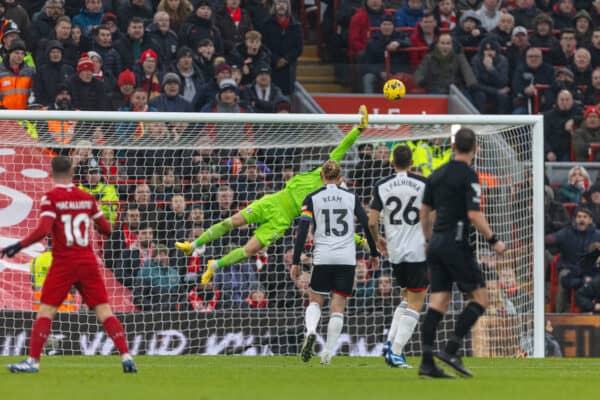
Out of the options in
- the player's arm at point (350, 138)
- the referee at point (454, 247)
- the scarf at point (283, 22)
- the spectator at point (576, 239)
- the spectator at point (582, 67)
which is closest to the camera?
the referee at point (454, 247)

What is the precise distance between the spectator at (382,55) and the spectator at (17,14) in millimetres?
5388

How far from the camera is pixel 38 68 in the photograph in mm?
18094

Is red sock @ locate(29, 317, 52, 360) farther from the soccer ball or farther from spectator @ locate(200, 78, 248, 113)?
spectator @ locate(200, 78, 248, 113)

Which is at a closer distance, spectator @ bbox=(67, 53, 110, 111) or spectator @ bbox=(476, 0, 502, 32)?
spectator @ bbox=(67, 53, 110, 111)

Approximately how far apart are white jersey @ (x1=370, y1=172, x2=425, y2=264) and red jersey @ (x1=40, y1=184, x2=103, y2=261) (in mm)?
2840

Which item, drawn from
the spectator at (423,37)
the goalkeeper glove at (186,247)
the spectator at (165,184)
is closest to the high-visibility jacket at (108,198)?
the spectator at (165,184)

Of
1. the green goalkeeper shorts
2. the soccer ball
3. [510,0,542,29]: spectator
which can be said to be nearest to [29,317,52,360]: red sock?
the green goalkeeper shorts

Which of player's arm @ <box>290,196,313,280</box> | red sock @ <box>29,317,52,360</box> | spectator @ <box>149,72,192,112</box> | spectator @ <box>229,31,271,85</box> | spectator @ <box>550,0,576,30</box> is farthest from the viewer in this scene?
spectator @ <box>550,0,576,30</box>

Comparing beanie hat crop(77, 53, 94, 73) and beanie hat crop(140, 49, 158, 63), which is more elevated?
beanie hat crop(140, 49, 158, 63)

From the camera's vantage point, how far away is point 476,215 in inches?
420

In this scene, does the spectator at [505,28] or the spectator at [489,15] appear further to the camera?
the spectator at [489,15]

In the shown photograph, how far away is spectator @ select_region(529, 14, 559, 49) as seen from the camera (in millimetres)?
22609

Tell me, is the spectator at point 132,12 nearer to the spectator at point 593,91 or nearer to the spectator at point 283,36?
the spectator at point 283,36

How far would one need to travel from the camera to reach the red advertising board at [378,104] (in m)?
21.2
